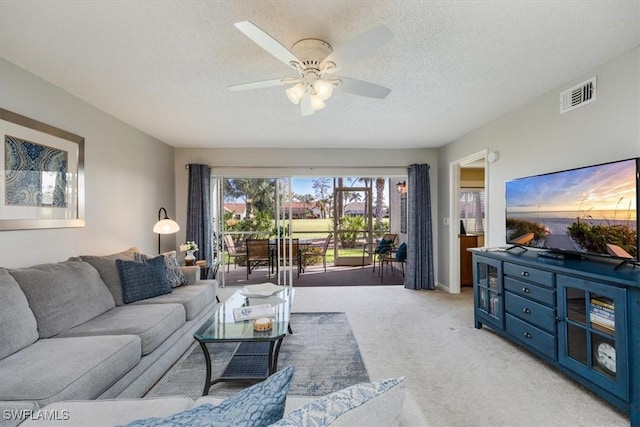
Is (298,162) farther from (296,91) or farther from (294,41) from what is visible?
(294,41)

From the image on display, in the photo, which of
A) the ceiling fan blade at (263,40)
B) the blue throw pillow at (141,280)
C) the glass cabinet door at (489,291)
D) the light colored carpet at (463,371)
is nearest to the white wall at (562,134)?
the glass cabinet door at (489,291)

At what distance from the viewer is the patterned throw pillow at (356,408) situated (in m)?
0.62

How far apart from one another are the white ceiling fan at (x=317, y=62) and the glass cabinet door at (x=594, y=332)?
6.25 ft

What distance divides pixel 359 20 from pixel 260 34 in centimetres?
65

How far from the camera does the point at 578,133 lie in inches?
99.6

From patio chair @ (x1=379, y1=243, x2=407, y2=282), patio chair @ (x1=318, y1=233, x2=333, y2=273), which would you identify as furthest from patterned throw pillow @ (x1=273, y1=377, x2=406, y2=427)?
patio chair @ (x1=318, y1=233, x2=333, y2=273)

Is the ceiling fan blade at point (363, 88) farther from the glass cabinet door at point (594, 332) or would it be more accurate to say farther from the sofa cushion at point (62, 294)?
the sofa cushion at point (62, 294)

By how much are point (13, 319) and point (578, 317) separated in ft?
11.9

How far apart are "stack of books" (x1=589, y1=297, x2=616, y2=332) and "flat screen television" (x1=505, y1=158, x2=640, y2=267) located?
13.6 inches

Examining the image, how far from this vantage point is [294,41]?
78.2 inches

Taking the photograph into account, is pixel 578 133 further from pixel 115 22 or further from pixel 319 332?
pixel 115 22

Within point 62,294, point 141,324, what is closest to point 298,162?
point 141,324

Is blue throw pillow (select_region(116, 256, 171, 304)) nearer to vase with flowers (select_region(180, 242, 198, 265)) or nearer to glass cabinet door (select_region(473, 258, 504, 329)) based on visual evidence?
vase with flowers (select_region(180, 242, 198, 265))

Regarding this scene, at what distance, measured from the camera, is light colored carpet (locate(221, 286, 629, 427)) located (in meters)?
1.89
